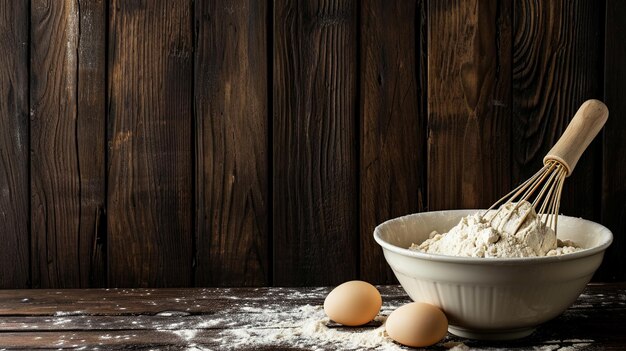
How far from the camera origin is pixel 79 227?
1.53 m

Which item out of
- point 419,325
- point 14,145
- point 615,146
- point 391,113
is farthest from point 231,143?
point 615,146

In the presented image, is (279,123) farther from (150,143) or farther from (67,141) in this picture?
(67,141)

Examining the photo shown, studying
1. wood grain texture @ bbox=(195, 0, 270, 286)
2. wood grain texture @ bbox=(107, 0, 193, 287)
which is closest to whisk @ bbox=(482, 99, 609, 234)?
wood grain texture @ bbox=(195, 0, 270, 286)

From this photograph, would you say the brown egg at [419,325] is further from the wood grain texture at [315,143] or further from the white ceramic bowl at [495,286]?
the wood grain texture at [315,143]

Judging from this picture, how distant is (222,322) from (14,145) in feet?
1.94

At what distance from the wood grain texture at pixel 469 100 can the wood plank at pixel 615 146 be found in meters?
0.20

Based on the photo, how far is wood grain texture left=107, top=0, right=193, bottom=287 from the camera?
1.50 metres

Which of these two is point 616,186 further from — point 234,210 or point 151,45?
point 151,45

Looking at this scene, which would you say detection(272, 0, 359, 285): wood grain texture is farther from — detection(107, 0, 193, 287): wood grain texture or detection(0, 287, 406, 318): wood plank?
detection(107, 0, 193, 287): wood grain texture

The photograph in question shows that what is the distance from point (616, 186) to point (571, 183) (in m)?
0.09

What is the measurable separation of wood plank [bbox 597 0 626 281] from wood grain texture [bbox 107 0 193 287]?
843mm

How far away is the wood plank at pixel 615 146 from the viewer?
1499 mm

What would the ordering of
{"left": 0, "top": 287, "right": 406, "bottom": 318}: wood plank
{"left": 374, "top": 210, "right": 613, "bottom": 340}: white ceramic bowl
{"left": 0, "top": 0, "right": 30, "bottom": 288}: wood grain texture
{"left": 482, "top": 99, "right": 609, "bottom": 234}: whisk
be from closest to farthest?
{"left": 374, "top": 210, "right": 613, "bottom": 340}: white ceramic bowl → {"left": 482, "top": 99, "right": 609, "bottom": 234}: whisk → {"left": 0, "top": 287, "right": 406, "bottom": 318}: wood plank → {"left": 0, "top": 0, "right": 30, "bottom": 288}: wood grain texture

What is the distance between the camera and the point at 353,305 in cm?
123
